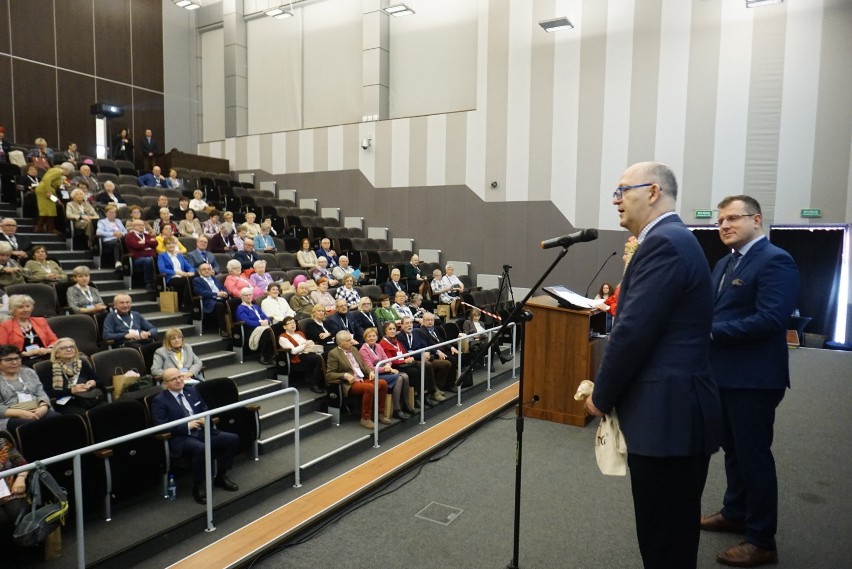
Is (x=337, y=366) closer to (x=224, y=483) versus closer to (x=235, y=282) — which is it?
(x=224, y=483)

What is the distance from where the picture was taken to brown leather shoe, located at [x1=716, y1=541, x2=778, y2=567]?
2.42 m

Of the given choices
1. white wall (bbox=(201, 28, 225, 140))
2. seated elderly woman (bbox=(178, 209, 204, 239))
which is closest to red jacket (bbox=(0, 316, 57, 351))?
seated elderly woman (bbox=(178, 209, 204, 239))

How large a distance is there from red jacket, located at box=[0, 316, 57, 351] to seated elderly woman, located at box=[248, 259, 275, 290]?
8.12ft

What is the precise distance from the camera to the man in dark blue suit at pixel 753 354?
2279 millimetres

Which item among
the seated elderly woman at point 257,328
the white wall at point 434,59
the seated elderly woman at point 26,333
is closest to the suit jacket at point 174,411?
the seated elderly woman at point 26,333

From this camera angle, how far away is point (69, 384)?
3.75 meters

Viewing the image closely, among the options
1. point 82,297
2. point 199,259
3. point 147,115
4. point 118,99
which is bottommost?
point 82,297

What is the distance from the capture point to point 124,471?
3.25m

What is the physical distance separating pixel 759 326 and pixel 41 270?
6.09m

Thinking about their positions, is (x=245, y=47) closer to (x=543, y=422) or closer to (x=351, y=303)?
(x=351, y=303)

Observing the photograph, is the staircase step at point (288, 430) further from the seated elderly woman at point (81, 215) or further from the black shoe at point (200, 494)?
the seated elderly woman at point (81, 215)

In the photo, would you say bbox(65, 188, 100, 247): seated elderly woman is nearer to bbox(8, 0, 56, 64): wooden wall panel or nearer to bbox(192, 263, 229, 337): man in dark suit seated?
bbox(192, 263, 229, 337): man in dark suit seated

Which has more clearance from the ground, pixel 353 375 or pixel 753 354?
pixel 753 354

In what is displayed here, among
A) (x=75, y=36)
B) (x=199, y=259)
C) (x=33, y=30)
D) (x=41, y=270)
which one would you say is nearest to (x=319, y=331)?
(x=199, y=259)
